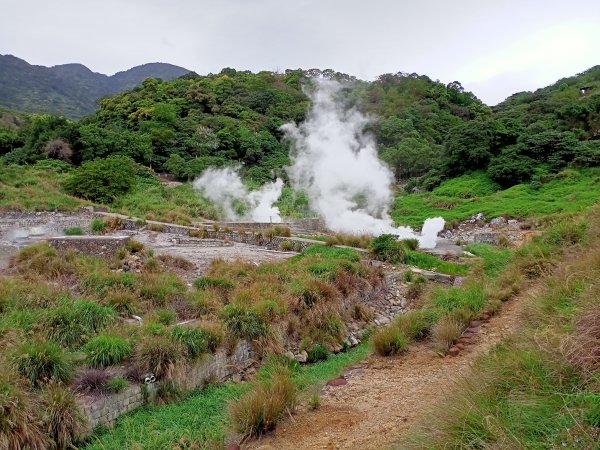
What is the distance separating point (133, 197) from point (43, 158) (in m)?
10.8

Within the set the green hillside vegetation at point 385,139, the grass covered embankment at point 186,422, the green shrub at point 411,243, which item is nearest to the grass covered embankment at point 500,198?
the green hillside vegetation at point 385,139

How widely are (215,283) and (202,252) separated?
537 cm

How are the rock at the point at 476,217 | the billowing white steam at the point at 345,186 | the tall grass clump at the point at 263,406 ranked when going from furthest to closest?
the rock at the point at 476,217 → the billowing white steam at the point at 345,186 → the tall grass clump at the point at 263,406

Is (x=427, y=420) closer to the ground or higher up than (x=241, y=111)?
closer to the ground

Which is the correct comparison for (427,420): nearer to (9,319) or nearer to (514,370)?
(514,370)

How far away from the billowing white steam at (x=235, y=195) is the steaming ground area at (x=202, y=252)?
690cm

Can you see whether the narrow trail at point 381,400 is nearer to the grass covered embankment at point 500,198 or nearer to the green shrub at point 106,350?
the green shrub at point 106,350

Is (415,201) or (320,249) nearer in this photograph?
(320,249)

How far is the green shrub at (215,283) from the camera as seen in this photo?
926 cm

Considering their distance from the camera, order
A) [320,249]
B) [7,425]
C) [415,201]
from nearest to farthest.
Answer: [7,425], [320,249], [415,201]

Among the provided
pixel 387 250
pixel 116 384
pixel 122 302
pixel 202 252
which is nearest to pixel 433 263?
pixel 387 250

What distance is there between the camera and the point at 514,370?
12.0 feet

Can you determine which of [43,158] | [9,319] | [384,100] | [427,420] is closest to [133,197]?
[43,158]

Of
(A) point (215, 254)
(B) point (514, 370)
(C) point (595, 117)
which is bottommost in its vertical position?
(A) point (215, 254)
